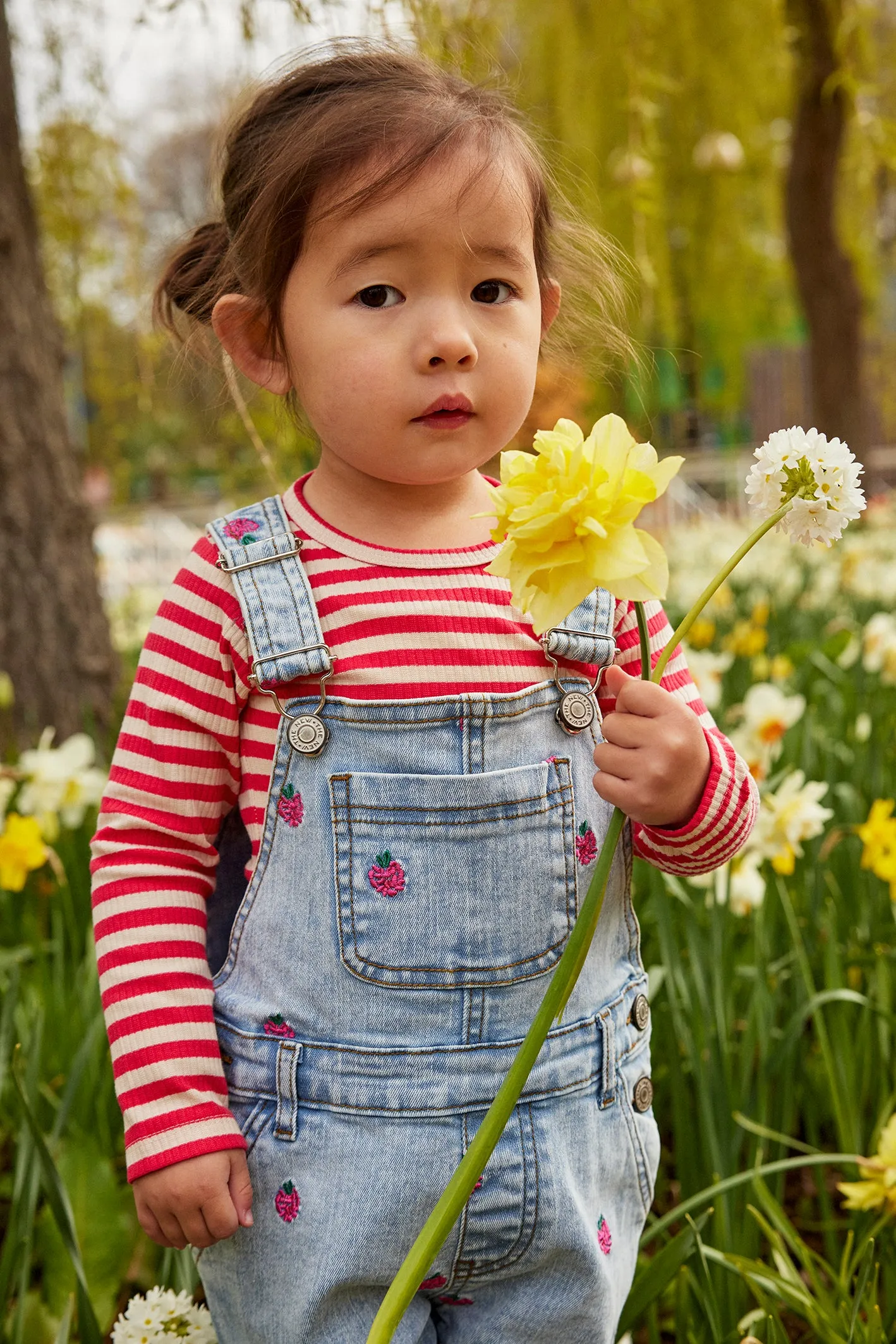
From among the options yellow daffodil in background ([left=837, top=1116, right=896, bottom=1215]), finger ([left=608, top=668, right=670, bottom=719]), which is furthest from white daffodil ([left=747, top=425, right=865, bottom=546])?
yellow daffodil in background ([left=837, top=1116, right=896, bottom=1215])

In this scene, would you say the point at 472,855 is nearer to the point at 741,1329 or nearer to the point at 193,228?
the point at 741,1329

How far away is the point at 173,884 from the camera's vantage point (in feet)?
3.53

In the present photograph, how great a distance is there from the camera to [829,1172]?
1.77 meters

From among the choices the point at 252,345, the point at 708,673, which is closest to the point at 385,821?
the point at 252,345

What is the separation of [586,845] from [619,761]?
5.7 inches

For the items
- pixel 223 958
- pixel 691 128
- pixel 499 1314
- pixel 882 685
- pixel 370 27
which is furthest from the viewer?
pixel 691 128

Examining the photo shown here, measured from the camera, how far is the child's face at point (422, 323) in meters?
1.01

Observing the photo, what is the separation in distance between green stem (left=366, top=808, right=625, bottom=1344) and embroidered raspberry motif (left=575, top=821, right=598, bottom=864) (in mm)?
248

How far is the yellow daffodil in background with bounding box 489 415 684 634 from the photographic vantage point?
74 cm

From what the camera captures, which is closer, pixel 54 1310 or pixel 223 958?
pixel 223 958

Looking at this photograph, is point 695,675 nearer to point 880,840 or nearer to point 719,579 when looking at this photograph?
point 880,840

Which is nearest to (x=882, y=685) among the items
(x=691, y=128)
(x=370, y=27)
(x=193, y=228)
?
(x=370, y=27)

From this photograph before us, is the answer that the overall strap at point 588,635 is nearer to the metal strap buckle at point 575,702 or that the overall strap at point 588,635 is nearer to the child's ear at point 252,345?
the metal strap buckle at point 575,702

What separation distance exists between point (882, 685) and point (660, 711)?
2.02m
